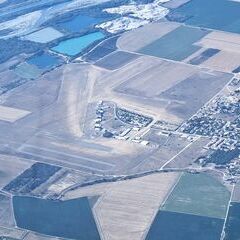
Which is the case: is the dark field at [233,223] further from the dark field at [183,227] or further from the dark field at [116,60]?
the dark field at [116,60]

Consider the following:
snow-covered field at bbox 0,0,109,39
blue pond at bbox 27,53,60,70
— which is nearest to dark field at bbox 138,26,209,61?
blue pond at bbox 27,53,60,70

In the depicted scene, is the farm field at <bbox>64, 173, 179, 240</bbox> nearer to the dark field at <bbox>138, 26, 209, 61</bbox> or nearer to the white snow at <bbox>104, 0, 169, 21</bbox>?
the dark field at <bbox>138, 26, 209, 61</bbox>

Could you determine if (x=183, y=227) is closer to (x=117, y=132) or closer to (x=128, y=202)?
(x=128, y=202)

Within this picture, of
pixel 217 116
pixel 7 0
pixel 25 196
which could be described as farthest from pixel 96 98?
pixel 7 0

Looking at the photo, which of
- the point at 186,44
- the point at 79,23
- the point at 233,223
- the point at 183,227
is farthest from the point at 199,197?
the point at 79,23

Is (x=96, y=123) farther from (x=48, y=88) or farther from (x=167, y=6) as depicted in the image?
(x=167, y=6)

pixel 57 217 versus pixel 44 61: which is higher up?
pixel 44 61
